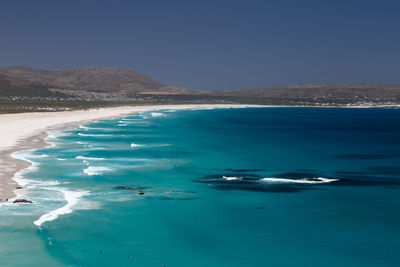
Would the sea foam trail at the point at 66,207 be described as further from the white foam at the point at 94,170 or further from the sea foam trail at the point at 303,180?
the sea foam trail at the point at 303,180

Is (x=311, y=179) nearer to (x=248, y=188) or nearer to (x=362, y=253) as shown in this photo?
(x=248, y=188)

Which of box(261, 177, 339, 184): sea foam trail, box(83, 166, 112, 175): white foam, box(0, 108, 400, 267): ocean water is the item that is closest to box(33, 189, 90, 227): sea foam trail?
box(0, 108, 400, 267): ocean water

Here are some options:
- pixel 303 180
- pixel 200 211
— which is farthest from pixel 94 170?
pixel 303 180

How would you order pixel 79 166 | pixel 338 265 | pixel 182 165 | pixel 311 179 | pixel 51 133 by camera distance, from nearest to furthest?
pixel 338 265, pixel 311 179, pixel 79 166, pixel 182 165, pixel 51 133

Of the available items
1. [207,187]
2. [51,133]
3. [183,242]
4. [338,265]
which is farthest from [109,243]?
[51,133]

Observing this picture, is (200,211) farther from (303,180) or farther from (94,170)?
(94,170)
